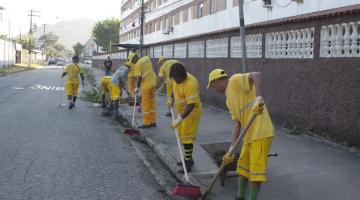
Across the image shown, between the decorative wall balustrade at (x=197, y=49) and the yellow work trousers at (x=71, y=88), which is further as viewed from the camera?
the decorative wall balustrade at (x=197, y=49)

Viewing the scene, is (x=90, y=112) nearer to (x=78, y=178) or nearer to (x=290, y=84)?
(x=290, y=84)

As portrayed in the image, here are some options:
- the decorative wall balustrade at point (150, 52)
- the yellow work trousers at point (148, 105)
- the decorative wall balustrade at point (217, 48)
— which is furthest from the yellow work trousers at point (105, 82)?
the decorative wall balustrade at point (150, 52)

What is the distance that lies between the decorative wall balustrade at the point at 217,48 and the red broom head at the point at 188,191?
360 inches

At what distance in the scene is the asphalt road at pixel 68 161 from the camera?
594cm

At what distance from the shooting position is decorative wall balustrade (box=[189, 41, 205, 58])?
16.9 metres

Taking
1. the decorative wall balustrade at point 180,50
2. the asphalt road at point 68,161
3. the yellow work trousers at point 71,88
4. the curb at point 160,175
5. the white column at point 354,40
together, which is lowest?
the curb at point 160,175

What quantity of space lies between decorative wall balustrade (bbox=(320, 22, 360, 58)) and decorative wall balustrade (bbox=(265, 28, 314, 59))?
1.41 feet

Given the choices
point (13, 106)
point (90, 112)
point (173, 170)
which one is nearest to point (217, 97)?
point (90, 112)

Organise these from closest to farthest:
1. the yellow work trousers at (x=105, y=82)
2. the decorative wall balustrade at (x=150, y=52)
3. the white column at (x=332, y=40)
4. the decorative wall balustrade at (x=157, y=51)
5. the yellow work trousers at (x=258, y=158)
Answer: the yellow work trousers at (x=258, y=158) → the white column at (x=332, y=40) → the yellow work trousers at (x=105, y=82) → the decorative wall balustrade at (x=157, y=51) → the decorative wall balustrade at (x=150, y=52)

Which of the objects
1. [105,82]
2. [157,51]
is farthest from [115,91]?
[157,51]

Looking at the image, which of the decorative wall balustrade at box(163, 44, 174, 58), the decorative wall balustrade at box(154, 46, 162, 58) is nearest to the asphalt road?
the decorative wall balustrade at box(163, 44, 174, 58)

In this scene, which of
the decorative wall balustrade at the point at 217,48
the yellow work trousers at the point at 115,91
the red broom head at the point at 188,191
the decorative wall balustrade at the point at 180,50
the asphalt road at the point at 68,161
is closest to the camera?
the red broom head at the point at 188,191

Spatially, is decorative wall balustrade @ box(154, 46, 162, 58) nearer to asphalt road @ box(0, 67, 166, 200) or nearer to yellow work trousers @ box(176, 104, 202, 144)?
asphalt road @ box(0, 67, 166, 200)

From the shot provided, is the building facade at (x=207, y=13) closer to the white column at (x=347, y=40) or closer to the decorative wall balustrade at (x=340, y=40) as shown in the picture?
the decorative wall balustrade at (x=340, y=40)
